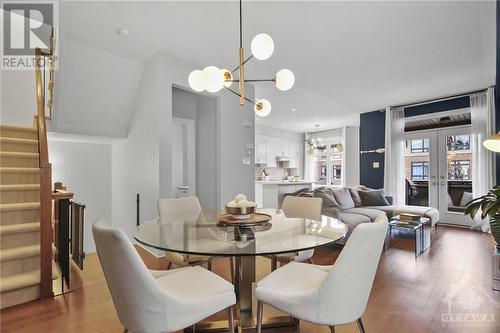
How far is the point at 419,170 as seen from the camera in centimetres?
583

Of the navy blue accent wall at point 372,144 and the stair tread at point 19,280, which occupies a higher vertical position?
the navy blue accent wall at point 372,144

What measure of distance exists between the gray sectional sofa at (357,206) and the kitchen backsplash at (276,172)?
A: 3.60 meters

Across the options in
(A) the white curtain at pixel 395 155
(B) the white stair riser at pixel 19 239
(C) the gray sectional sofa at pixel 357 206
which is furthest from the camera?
(A) the white curtain at pixel 395 155

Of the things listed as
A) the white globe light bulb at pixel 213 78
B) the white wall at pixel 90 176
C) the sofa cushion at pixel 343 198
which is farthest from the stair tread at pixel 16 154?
the sofa cushion at pixel 343 198

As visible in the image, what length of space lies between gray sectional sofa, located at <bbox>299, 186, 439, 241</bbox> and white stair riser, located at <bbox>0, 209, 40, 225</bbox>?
Answer: 11.0 ft

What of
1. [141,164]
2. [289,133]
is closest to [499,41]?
[141,164]

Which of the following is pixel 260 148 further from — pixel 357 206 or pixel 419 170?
pixel 419 170

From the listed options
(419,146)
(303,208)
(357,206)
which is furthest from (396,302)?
(419,146)

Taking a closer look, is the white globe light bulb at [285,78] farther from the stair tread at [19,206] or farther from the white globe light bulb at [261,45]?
the stair tread at [19,206]

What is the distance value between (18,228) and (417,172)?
7.09 m

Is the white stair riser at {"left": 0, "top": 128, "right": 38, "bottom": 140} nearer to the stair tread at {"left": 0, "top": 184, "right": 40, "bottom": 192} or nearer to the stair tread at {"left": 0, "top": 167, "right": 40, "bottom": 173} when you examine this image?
the stair tread at {"left": 0, "top": 167, "right": 40, "bottom": 173}

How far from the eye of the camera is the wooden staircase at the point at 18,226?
2.11 m

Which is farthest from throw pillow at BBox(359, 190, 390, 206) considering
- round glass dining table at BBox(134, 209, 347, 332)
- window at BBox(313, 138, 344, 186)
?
window at BBox(313, 138, 344, 186)

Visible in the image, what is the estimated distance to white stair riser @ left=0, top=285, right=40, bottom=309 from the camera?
2025mm
